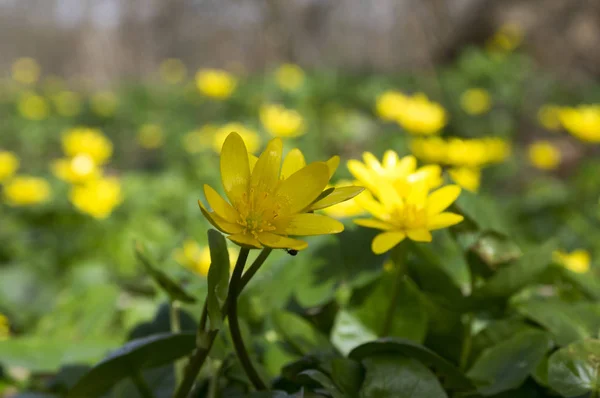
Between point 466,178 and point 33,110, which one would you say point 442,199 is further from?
point 33,110

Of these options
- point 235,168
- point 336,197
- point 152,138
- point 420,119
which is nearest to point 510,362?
point 336,197

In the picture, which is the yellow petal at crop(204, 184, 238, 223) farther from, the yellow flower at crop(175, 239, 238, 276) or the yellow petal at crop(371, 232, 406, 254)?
the yellow flower at crop(175, 239, 238, 276)

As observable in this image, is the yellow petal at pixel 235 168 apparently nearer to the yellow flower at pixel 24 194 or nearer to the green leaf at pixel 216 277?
the green leaf at pixel 216 277

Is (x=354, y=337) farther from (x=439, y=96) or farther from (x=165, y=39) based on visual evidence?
(x=165, y=39)

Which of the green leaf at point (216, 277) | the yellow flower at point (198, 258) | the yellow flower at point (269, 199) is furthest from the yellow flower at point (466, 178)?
the green leaf at point (216, 277)

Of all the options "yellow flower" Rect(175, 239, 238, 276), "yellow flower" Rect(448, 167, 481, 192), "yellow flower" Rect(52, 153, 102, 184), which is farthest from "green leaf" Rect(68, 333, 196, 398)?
"yellow flower" Rect(52, 153, 102, 184)

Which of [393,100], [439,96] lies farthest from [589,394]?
[439,96]
